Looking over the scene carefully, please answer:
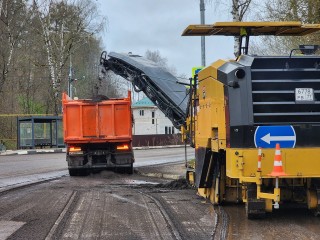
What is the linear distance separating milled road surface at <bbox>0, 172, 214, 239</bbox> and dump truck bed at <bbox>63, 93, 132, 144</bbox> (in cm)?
339

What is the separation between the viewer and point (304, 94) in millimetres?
7977

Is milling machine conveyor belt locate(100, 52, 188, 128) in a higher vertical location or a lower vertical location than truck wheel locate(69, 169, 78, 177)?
higher

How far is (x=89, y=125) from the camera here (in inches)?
680

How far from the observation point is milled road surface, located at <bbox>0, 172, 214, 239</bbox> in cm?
745

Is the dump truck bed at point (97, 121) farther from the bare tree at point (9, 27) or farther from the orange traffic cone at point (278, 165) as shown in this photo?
the bare tree at point (9, 27)

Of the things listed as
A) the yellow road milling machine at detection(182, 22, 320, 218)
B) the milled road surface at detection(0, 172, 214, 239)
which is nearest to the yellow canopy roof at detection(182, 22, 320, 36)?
the yellow road milling machine at detection(182, 22, 320, 218)

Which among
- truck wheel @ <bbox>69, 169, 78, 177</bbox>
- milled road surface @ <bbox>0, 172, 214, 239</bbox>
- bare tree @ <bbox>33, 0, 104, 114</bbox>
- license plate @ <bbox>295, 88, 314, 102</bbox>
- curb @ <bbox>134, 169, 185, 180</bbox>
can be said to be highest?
bare tree @ <bbox>33, 0, 104, 114</bbox>

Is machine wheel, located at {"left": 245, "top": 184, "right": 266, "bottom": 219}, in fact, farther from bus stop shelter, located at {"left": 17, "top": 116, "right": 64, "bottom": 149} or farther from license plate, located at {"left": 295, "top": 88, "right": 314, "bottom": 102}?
bus stop shelter, located at {"left": 17, "top": 116, "right": 64, "bottom": 149}

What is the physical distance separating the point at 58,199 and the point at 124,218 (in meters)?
2.92

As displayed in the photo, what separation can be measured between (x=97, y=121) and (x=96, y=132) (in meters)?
0.36

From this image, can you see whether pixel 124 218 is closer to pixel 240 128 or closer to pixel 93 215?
pixel 93 215

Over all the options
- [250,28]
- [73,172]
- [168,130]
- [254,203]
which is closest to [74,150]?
[73,172]

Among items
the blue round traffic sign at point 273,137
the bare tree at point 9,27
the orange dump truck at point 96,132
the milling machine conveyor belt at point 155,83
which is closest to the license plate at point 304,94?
the blue round traffic sign at point 273,137

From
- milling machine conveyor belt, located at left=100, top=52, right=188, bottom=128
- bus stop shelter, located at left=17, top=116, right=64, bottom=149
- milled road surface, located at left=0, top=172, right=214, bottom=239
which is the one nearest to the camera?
milled road surface, located at left=0, top=172, right=214, bottom=239
